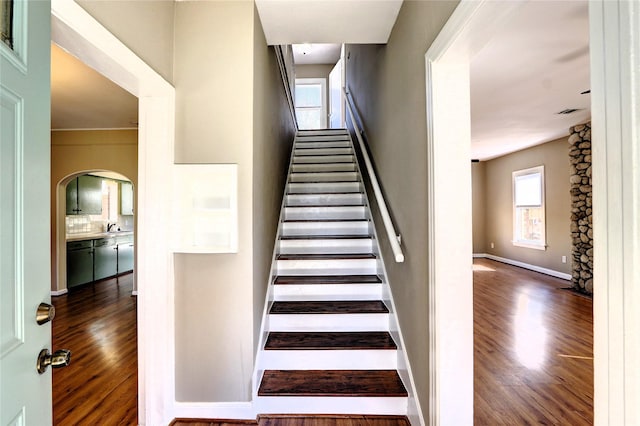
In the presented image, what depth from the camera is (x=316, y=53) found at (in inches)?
283

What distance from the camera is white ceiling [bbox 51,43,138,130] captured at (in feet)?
8.86

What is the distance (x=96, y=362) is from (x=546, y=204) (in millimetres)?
7406

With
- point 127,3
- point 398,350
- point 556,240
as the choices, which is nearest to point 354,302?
point 398,350

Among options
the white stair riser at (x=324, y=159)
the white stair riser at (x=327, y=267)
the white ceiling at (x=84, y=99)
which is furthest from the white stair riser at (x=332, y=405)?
the white stair riser at (x=324, y=159)

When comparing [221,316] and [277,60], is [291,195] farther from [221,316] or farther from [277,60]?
[221,316]

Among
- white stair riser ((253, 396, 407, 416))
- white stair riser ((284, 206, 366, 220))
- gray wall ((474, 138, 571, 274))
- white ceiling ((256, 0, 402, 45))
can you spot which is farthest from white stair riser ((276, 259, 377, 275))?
gray wall ((474, 138, 571, 274))

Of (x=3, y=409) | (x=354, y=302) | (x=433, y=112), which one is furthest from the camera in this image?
(x=354, y=302)

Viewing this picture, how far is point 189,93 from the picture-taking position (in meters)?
1.88

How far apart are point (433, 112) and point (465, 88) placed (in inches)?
7.4

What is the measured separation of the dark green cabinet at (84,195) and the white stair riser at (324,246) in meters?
4.75

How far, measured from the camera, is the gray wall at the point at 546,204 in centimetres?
550

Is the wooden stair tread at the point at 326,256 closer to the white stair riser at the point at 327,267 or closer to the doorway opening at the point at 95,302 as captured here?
the white stair riser at the point at 327,267

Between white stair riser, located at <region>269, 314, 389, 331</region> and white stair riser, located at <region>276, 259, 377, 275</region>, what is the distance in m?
0.54

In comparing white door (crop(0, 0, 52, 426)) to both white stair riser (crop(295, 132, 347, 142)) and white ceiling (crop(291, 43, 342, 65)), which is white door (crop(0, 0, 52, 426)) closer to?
white stair riser (crop(295, 132, 347, 142))
